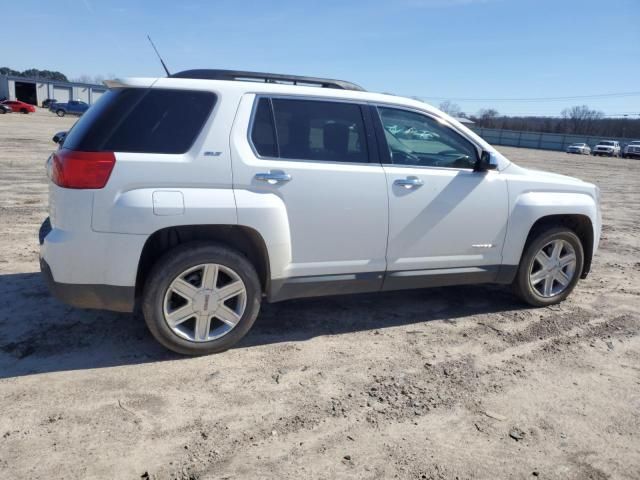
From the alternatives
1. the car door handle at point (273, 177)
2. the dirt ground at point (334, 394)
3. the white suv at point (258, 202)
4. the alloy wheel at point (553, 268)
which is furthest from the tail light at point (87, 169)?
the alloy wheel at point (553, 268)

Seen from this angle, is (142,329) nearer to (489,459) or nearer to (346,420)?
(346,420)

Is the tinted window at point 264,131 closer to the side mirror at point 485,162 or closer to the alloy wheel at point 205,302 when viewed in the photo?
the alloy wheel at point 205,302

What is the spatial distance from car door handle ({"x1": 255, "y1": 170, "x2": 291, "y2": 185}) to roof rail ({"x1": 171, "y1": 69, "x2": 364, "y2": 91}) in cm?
78

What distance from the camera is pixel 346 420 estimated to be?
3.07 metres

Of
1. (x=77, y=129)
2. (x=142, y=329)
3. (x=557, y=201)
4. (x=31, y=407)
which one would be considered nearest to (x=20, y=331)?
(x=142, y=329)

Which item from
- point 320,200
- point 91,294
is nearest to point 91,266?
point 91,294

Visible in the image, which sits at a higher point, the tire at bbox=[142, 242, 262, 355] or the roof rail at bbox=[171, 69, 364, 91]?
the roof rail at bbox=[171, 69, 364, 91]

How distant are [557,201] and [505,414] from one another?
7.86 ft

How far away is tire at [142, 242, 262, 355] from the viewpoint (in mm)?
3500

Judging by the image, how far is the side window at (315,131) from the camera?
3.77 metres

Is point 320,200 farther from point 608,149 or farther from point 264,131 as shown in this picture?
point 608,149

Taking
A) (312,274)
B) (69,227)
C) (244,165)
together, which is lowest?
(312,274)

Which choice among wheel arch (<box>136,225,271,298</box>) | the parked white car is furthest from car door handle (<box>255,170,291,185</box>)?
the parked white car

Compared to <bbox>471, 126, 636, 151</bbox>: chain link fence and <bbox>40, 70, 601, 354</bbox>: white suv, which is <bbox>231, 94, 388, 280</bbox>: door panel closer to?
<bbox>40, 70, 601, 354</bbox>: white suv
